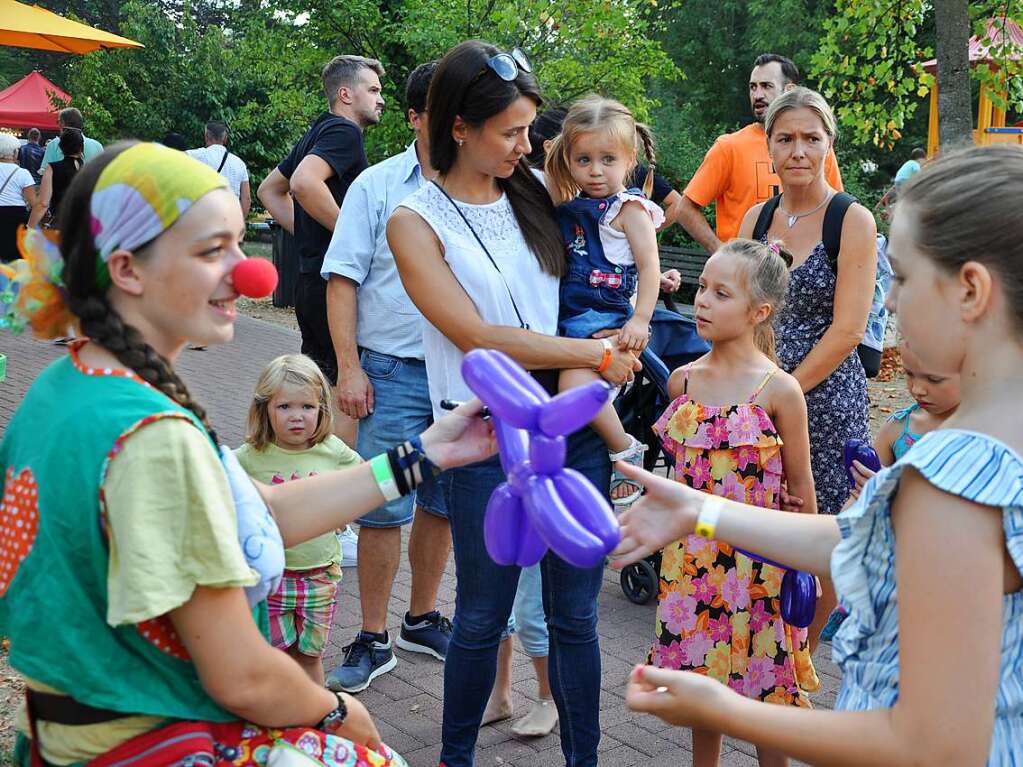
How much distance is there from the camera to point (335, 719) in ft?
6.45

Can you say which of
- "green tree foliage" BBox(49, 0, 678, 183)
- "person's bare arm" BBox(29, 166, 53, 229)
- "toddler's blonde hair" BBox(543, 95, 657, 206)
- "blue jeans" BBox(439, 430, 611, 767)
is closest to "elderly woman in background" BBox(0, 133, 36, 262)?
"person's bare arm" BBox(29, 166, 53, 229)

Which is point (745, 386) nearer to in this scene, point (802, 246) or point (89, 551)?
point (802, 246)

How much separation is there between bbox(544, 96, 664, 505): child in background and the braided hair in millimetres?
1650

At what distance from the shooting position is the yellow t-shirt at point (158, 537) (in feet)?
5.49

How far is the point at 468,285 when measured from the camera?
3.06 m

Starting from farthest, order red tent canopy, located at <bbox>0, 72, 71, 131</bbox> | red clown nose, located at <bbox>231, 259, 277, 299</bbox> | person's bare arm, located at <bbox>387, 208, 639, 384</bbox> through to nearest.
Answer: red tent canopy, located at <bbox>0, 72, 71, 131</bbox> < person's bare arm, located at <bbox>387, 208, 639, 384</bbox> < red clown nose, located at <bbox>231, 259, 277, 299</bbox>

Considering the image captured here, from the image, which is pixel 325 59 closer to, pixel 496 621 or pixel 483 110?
pixel 483 110

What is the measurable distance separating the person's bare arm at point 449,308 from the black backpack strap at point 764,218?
1545 millimetres

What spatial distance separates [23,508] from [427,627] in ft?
9.65

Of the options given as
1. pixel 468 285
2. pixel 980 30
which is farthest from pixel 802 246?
pixel 980 30

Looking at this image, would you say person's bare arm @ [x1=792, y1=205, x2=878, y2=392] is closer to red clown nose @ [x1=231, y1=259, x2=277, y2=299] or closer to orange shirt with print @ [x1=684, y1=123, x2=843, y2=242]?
orange shirt with print @ [x1=684, y1=123, x2=843, y2=242]

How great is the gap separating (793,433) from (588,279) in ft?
2.73

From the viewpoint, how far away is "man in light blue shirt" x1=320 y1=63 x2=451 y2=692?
4336mm

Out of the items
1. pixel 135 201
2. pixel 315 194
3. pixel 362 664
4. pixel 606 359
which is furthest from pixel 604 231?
pixel 315 194
